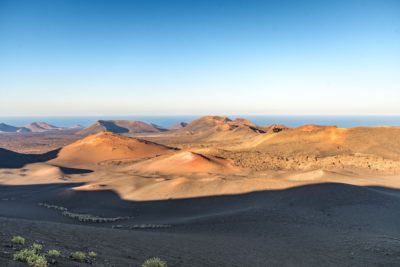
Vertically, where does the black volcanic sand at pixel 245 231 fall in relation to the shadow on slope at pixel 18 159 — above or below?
above

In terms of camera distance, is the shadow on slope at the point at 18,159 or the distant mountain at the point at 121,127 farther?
the distant mountain at the point at 121,127

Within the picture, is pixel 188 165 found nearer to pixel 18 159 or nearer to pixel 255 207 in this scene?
pixel 255 207

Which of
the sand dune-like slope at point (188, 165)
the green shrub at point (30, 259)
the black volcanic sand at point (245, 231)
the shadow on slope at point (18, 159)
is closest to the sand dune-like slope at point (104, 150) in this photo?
the shadow on slope at point (18, 159)

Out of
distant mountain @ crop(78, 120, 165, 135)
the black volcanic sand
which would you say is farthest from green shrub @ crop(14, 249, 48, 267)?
distant mountain @ crop(78, 120, 165, 135)

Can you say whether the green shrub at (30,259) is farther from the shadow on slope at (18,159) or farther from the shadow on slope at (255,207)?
the shadow on slope at (18,159)

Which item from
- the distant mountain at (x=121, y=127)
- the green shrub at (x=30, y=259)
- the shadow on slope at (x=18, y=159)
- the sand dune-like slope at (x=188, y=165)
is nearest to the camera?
the green shrub at (x=30, y=259)
